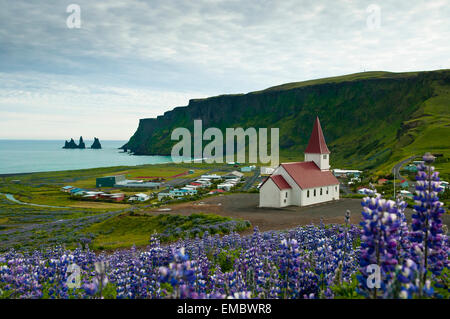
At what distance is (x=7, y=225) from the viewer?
58.4 m

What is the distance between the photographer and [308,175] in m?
48.4

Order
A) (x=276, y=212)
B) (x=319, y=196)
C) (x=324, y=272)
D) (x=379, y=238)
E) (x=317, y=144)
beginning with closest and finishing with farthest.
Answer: (x=379, y=238) → (x=324, y=272) → (x=276, y=212) → (x=319, y=196) → (x=317, y=144)

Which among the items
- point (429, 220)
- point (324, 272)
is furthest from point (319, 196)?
point (429, 220)

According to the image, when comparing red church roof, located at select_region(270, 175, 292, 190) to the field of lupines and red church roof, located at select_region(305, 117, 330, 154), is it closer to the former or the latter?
red church roof, located at select_region(305, 117, 330, 154)

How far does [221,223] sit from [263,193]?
572 inches

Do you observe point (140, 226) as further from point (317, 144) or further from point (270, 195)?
point (317, 144)

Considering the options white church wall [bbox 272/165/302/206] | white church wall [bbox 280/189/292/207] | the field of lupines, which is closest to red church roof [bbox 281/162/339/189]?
white church wall [bbox 272/165/302/206]

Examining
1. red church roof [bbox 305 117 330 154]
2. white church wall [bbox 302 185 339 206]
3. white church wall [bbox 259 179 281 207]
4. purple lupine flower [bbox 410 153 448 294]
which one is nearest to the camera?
purple lupine flower [bbox 410 153 448 294]

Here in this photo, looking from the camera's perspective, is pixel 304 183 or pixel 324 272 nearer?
pixel 324 272

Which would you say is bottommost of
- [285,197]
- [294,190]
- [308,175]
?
[285,197]

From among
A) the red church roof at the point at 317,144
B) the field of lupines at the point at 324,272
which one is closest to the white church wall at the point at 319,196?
the red church roof at the point at 317,144

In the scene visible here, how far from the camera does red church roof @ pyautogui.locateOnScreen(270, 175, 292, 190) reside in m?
45.4

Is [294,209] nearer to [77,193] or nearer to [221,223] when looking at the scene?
[221,223]

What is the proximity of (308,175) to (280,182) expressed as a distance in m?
5.18
